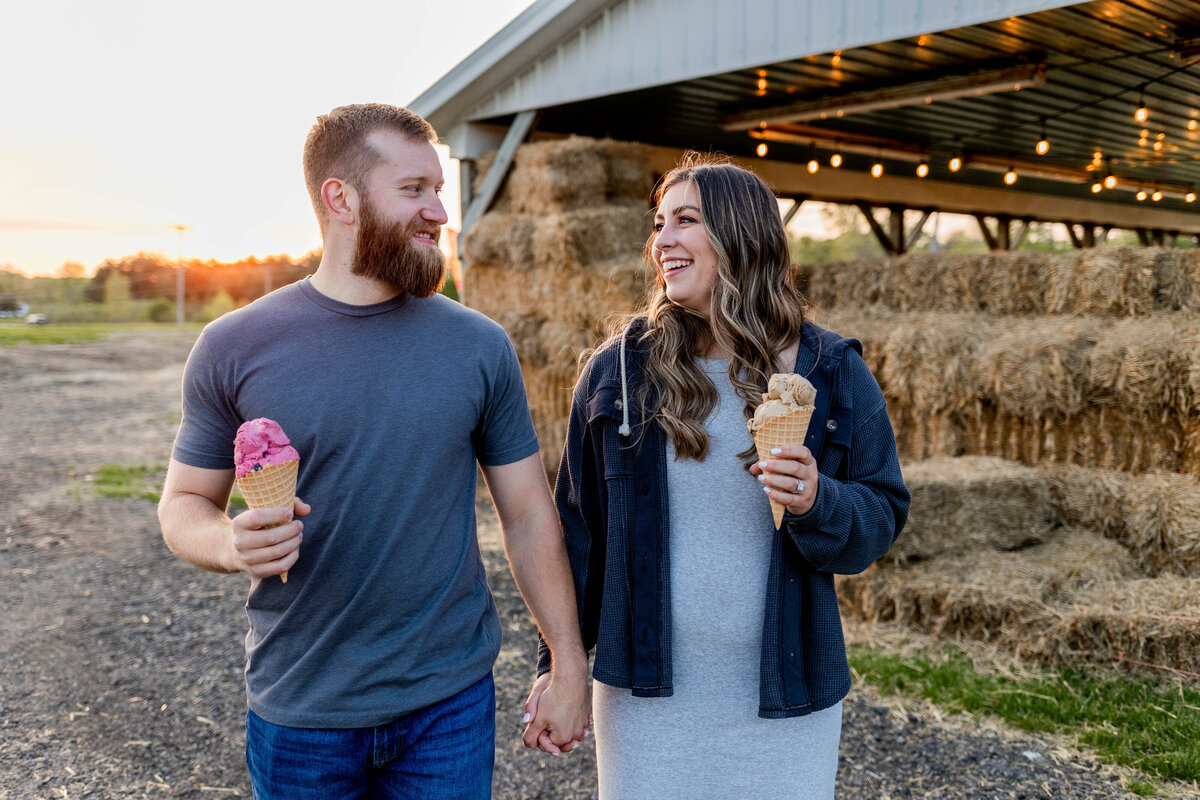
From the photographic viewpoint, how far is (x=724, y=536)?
199cm

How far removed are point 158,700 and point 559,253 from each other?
474 centimetres

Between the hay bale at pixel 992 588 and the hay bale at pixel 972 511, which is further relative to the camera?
the hay bale at pixel 972 511

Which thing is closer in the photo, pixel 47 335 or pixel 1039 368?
pixel 1039 368

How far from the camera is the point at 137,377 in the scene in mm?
19406

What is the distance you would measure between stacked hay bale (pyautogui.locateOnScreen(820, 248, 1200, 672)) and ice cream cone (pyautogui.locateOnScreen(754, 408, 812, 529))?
2.31 meters

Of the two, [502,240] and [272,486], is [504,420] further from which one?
[502,240]

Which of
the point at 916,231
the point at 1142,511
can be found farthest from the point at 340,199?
the point at 916,231

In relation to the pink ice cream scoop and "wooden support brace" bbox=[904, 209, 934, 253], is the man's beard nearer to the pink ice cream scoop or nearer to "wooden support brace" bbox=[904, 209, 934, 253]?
the pink ice cream scoop

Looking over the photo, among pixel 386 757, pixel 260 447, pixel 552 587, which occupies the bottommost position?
pixel 386 757

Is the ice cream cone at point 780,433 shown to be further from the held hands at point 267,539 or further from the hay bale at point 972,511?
the hay bale at point 972,511

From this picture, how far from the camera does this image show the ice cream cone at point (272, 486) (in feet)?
5.58

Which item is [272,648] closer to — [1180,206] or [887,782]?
[887,782]

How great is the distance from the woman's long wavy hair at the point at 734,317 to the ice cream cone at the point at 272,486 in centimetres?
79

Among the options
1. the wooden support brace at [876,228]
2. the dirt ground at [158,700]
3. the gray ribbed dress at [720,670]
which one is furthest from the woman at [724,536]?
the wooden support brace at [876,228]
